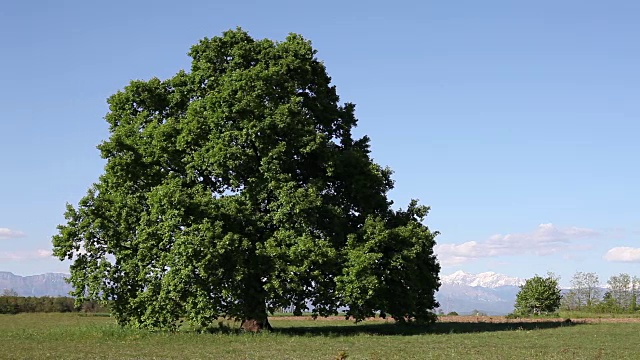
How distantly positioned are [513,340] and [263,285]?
16749 millimetres

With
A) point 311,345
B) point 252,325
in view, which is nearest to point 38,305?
point 252,325

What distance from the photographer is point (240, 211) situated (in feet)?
149

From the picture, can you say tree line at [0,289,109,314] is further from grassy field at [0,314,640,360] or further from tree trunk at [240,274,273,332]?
tree trunk at [240,274,273,332]

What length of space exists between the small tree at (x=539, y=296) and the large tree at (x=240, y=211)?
4685cm

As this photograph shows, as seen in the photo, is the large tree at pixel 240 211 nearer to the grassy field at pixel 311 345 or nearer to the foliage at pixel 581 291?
the grassy field at pixel 311 345

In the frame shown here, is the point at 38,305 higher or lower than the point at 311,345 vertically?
higher

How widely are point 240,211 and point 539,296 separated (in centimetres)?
6164

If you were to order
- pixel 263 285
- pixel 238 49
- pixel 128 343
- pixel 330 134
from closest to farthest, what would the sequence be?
pixel 128 343 → pixel 263 285 → pixel 238 49 → pixel 330 134

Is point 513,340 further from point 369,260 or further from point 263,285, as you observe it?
point 263,285

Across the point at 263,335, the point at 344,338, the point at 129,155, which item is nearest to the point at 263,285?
the point at 263,335

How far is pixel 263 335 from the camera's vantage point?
145 feet

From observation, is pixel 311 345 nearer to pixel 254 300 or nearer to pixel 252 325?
pixel 254 300

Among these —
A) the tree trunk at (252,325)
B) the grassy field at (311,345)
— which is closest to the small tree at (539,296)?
the grassy field at (311,345)

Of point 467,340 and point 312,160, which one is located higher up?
point 312,160
